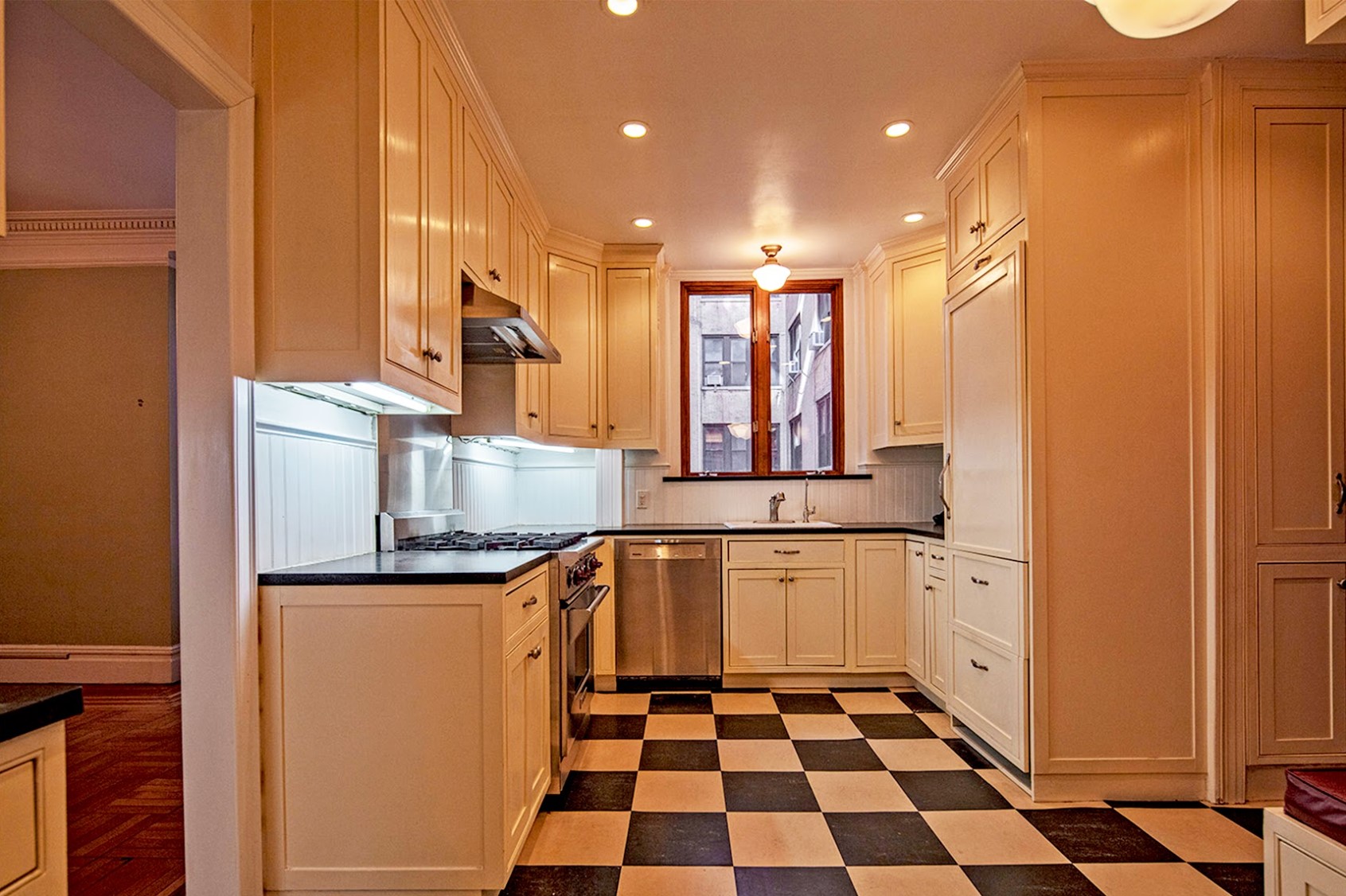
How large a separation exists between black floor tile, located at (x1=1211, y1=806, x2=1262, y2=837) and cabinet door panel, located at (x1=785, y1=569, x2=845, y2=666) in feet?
5.87

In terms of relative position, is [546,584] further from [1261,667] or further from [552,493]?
[1261,667]

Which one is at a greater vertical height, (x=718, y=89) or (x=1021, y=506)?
(x=718, y=89)

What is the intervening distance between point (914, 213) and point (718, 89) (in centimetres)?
159

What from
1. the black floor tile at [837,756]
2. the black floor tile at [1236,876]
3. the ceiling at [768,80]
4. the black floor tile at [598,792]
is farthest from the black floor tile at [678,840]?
the ceiling at [768,80]

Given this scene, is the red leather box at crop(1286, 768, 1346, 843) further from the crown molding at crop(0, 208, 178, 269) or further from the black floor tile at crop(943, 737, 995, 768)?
the crown molding at crop(0, 208, 178, 269)

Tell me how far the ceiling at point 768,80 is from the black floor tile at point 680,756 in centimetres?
249

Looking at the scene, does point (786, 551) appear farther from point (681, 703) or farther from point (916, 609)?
point (681, 703)

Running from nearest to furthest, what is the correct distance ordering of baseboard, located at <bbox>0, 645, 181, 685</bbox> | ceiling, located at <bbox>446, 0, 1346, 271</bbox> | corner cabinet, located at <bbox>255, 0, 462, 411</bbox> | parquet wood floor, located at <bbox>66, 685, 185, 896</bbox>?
corner cabinet, located at <bbox>255, 0, 462, 411</bbox>, parquet wood floor, located at <bbox>66, 685, 185, 896</bbox>, ceiling, located at <bbox>446, 0, 1346, 271</bbox>, baseboard, located at <bbox>0, 645, 181, 685</bbox>

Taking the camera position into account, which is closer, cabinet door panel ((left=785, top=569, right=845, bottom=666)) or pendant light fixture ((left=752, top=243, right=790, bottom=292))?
cabinet door panel ((left=785, top=569, right=845, bottom=666))

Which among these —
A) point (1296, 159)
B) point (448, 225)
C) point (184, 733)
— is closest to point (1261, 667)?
point (1296, 159)

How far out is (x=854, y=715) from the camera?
11.4 feet

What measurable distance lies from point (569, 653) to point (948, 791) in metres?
1.44

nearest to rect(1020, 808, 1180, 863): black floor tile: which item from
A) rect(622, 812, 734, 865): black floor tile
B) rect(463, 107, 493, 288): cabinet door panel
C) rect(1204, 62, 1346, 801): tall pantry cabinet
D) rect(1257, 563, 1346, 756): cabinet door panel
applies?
rect(1204, 62, 1346, 801): tall pantry cabinet

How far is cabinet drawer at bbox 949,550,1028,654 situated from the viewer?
2533 millimetres
